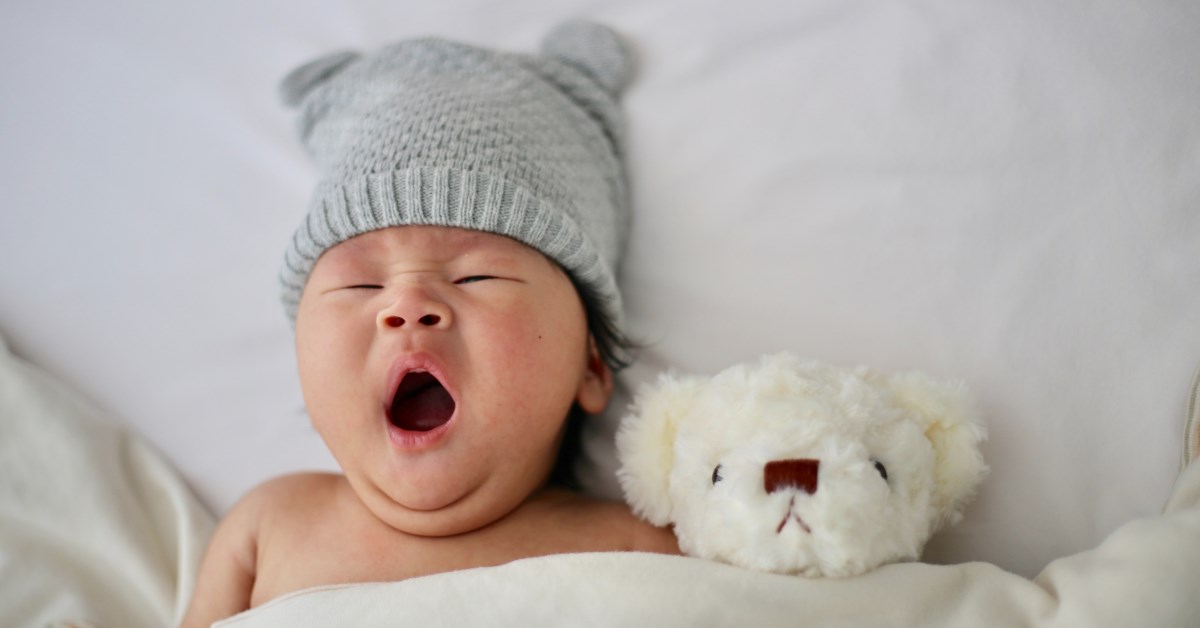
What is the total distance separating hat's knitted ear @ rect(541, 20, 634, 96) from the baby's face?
40 cm

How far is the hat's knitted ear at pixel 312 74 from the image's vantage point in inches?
58.4

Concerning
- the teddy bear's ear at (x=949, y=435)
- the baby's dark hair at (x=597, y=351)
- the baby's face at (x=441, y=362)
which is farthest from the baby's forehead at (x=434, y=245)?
the teddy bear's ear at (x=949, y=435)

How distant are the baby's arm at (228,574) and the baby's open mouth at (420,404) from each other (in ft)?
0.82

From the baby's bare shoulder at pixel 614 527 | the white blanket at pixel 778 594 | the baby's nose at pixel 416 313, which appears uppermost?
the baby's nose at pixel 416 313

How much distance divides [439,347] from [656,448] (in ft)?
0.97

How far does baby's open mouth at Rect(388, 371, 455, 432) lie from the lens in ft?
4.04

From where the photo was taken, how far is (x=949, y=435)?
41.1 inches

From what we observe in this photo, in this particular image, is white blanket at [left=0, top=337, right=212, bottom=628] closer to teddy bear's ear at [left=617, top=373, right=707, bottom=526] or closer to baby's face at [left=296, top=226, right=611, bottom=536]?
baby's face at [left=296, top=226, right=611, bottom=536]

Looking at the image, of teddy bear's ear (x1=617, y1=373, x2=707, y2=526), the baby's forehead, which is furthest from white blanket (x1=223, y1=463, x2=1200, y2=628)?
the baby's forehead

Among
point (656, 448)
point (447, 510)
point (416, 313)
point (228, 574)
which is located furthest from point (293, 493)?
point (656, 448)

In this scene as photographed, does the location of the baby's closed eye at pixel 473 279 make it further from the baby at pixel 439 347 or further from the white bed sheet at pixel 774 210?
the white bed sheet at pixel 774 210

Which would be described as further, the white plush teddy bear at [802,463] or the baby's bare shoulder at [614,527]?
the baby's bare shoulder at [614,527]

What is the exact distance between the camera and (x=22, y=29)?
5.40 feet

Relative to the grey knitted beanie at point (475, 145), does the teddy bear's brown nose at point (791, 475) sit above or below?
below
